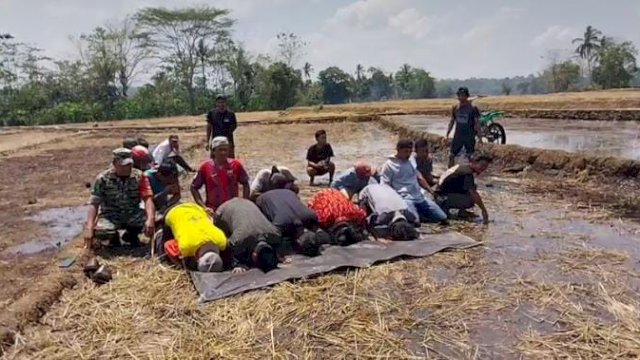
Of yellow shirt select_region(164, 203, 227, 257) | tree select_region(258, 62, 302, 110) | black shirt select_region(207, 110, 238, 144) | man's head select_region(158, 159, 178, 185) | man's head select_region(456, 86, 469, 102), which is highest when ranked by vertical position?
tree select_region(258, 62, 302, 110)

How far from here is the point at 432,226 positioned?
6996mm

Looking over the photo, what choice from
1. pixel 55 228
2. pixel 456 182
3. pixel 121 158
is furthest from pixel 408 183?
pixel 55 228

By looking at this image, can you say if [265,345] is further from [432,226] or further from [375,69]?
[375,69]

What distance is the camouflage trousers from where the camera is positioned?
19.9ft

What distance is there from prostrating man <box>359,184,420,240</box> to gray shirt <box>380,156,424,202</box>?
410 millimetres

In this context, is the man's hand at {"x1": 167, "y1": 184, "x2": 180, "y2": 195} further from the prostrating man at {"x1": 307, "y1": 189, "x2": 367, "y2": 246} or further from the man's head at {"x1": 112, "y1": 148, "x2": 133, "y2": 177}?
the prostrating man at {"x1": 307, "y1": 189, "x2": 367, "y2": 246}

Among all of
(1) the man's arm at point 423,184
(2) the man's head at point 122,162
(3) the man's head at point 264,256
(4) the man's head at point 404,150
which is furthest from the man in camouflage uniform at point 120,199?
(1) the man's arm at point 423,184

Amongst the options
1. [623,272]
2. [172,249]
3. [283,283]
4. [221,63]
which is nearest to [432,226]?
[623,272]

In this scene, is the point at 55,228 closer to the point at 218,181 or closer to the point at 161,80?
the point at 218,181

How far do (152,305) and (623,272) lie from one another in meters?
4.12

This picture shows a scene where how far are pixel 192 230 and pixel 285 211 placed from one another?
3.11 feet

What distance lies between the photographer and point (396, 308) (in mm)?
4445

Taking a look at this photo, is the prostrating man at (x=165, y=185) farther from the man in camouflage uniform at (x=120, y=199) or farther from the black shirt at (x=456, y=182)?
the black shirt at (x=456, y=182)

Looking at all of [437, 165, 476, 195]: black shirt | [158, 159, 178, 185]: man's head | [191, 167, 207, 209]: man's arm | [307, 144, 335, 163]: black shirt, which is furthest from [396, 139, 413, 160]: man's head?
[307, 144, 335, 163]: black shirt
